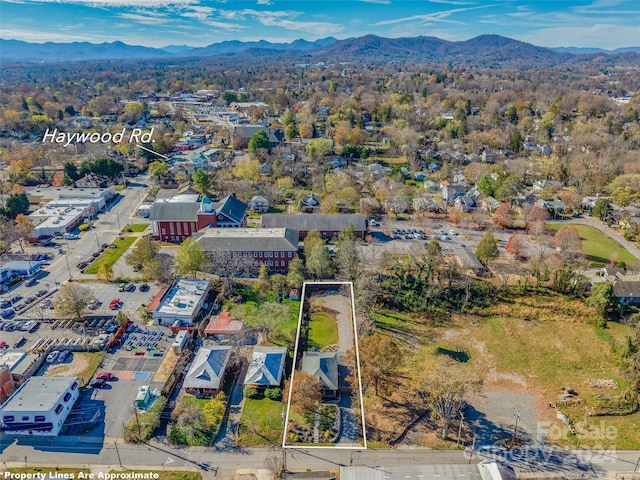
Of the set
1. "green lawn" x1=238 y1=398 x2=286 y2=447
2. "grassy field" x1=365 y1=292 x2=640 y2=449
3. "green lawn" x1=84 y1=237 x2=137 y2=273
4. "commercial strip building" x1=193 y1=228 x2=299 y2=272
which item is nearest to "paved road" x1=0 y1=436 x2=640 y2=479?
"green lawn" x1=238 y1=398 x2=286 y2=447

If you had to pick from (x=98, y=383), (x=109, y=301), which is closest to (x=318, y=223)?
(x=109, y=301)

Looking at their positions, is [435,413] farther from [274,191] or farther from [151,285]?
[274,191]

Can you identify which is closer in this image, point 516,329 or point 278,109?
point 516,329

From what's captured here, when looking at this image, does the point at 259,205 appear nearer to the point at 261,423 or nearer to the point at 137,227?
the point at 137,227

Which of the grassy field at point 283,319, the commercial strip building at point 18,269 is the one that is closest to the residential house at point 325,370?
the grassy field at point 283,319

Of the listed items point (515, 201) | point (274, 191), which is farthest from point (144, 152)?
point (515, 201)

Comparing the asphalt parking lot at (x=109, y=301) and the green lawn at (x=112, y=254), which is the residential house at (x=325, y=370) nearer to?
the asphalt parking lot at (x=109, y=301)

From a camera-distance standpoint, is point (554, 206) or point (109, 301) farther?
point (554, 206)
